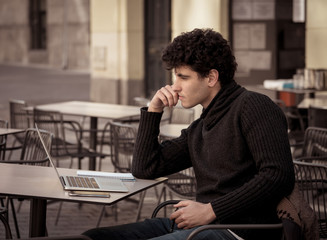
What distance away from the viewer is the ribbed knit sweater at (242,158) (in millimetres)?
3348

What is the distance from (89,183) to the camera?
376 cm

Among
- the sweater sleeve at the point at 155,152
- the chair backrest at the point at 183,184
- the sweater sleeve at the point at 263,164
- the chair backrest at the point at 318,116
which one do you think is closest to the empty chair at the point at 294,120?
the chair backrest at the point at 318,116

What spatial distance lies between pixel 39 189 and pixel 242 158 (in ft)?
3.21

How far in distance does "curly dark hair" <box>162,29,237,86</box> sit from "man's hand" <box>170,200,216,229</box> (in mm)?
617

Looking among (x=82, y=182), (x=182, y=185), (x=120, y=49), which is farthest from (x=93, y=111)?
(x=120, y=49)

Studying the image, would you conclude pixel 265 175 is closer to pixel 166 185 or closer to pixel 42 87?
pixel 166 185

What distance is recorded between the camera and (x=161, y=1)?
49.4 feet

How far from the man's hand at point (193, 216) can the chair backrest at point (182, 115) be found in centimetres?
504

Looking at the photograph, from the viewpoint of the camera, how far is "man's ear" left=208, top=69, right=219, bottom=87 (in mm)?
3602

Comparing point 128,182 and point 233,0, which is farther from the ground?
point 233,0

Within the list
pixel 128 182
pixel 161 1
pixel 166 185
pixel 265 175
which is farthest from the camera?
pixel 161 1

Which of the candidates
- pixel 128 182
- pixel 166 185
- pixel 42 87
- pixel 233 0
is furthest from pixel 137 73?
pixel 128 182

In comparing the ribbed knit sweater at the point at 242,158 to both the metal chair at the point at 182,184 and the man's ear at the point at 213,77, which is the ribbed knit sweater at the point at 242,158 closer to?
the man's ear at the point at 213,77

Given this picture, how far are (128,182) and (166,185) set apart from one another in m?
2.17
